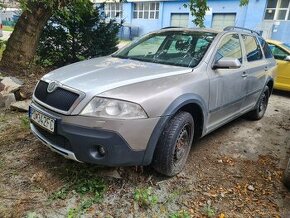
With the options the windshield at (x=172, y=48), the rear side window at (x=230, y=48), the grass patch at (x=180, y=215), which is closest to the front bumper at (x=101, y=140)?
the grass patch at (x=180, y=215)

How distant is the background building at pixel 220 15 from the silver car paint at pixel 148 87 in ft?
51.1

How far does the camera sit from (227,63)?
Answer: 3490 mm

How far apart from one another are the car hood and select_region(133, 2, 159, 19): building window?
2640 centimetres

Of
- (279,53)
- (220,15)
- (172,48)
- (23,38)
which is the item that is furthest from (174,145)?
(220,15)

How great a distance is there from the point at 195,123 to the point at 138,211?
132 centimetres

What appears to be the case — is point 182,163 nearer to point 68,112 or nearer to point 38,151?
point 68,112

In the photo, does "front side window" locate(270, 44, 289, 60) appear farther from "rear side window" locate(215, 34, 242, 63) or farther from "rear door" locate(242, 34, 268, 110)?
→ "rear side window" locate(215, 34, 242, 63)

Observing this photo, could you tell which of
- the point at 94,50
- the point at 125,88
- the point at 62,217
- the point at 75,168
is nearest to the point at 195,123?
the point at 125,88

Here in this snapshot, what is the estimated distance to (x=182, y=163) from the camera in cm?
342

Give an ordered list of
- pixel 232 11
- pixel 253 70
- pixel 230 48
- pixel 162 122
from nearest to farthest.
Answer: pixel 162 122, pixel 230 48, pixel 253 70, pixel 232 11

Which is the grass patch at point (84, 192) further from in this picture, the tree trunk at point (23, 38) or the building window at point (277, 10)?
the building window at point (277, 10)

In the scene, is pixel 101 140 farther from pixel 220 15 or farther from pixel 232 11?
pixel 220 15

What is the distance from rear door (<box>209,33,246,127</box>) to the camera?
3.64 meters

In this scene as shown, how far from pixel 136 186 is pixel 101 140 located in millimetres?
778
